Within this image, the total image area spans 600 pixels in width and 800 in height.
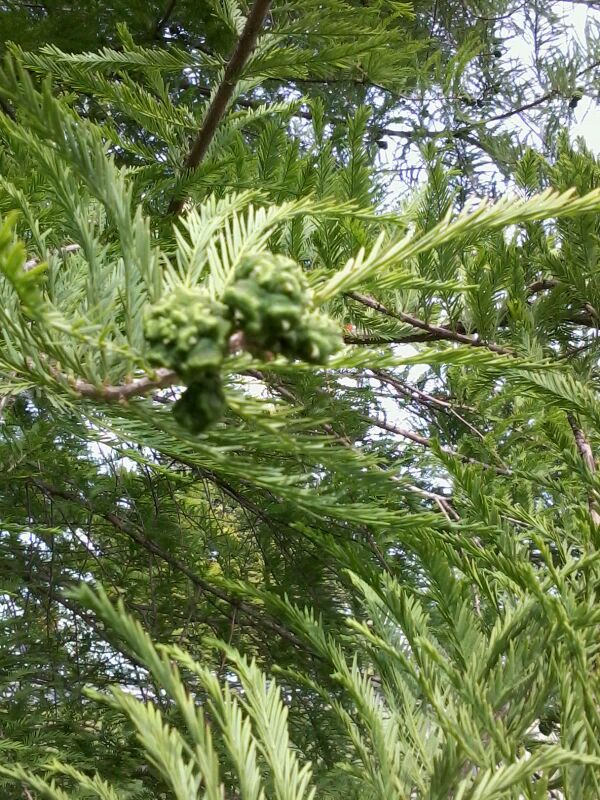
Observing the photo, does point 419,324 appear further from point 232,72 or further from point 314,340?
point 314,340

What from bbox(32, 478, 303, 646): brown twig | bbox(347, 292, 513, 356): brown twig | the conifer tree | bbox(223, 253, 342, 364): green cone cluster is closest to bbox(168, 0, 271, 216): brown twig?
the conifer tree

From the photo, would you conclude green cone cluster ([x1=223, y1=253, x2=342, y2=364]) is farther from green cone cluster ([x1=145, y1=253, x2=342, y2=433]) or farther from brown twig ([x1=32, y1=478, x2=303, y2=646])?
brown twig ([x1=32, y1=478, x2=303, y2=646])

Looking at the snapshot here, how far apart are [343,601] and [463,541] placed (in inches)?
38.1

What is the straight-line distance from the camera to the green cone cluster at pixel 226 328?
1.17ft

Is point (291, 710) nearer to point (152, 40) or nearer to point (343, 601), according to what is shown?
point (343, 601)

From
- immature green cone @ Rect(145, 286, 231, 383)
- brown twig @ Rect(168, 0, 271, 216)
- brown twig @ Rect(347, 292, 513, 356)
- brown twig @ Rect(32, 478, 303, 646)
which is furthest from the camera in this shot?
brown twig @ Rect(32, 478, 303, 646)

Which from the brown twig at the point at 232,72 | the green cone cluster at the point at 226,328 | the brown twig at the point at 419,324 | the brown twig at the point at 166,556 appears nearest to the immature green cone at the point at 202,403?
the green cone cluster at the point at 226,328

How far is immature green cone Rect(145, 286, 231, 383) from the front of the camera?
0.35 metres

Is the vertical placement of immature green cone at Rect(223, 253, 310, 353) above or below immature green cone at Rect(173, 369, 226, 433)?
above

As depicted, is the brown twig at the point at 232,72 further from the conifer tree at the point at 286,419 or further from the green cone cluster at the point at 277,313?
the green cone cluster at the point at 277,313

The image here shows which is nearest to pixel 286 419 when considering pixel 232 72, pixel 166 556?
pixel 232 72

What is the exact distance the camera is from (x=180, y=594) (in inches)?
73.5

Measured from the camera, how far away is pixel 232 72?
2.69 feet

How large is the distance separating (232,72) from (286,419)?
0.61 metres
